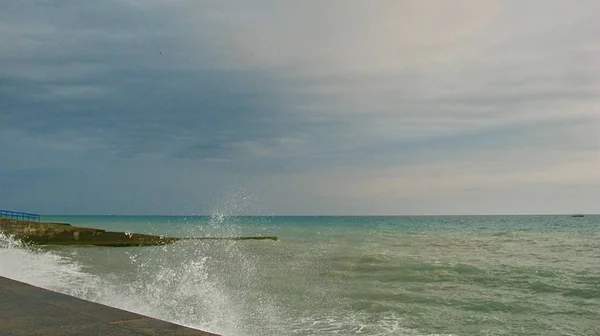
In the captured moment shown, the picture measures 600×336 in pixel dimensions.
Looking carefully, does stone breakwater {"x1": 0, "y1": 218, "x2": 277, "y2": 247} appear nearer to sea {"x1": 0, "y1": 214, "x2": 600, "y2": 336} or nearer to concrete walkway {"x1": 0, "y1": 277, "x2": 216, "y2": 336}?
sea {"x1": 0, "y1": 214, "x2": 600, "y2": 336}

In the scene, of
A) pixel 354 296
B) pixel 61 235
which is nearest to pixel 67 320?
pixel 354 296

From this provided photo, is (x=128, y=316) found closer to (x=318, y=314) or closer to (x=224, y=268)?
(x=318, y=314)

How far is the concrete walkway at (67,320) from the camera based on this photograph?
4910 mm

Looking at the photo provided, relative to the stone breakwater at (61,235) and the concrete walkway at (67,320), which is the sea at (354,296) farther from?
the stone breakwater at (61,235)

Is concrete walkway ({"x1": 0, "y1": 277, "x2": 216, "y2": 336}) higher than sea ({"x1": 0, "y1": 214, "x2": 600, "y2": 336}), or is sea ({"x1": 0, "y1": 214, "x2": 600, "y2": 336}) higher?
concrete walkway ({"x1": 0, "y1": 277, "x2": 216, "y2": 336})

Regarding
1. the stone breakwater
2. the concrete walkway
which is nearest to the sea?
the concrete walkway

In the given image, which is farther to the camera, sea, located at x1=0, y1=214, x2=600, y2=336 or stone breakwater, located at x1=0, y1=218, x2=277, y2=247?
stone breakwater, located at x1=0, y1=218, x2=277, y2=247

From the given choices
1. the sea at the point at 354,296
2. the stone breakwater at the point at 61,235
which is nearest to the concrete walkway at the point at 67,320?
the sea at the point at 354,296

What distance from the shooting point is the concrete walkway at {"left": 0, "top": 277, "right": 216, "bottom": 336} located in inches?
193

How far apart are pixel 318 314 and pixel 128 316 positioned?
7346 mm

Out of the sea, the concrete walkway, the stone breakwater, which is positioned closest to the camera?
the concrete walkway

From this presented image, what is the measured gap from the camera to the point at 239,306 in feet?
43.4

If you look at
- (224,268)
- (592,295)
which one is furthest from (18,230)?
(592,295)

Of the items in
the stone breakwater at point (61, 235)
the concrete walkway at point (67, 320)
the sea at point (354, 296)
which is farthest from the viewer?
the stone breakwater at point (61, 235)
